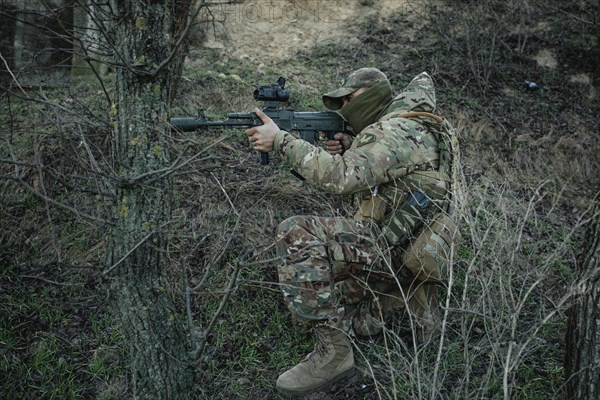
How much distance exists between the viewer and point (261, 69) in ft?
27.1

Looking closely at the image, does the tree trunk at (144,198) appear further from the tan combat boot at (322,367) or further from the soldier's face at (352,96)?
the soldier's face at (352,96)

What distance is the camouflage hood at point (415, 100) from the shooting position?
4145 millimetres

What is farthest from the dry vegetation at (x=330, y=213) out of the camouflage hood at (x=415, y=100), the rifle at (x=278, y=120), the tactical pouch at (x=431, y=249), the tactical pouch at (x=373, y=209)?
the camouflage hood at (x=415, y=100)

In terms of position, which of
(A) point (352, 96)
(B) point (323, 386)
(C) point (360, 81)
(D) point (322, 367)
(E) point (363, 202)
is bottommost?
(B) point (323, 386)

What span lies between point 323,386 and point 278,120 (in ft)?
5.85

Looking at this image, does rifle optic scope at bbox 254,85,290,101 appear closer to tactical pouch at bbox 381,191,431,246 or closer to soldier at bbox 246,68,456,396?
soldier at bbox 246,68,456,396

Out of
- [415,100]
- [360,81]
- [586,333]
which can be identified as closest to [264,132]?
[360,81]

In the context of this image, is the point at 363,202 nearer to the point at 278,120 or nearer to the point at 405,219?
the point at 405,219

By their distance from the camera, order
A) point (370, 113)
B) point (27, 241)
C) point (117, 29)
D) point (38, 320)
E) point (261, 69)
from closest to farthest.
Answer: point (117, 29), point (370, 113), point (38, 320), point (27, 241), point (261, 69)

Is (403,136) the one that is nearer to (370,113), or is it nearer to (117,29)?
(370,113)

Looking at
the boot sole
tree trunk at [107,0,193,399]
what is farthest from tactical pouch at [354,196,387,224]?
tree trunk at [107,0,193,399]

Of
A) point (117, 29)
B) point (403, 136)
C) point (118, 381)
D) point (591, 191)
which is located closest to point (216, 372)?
point (118, 381)

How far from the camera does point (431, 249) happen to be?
3.95 meters

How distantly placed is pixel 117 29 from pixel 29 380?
2.45m
